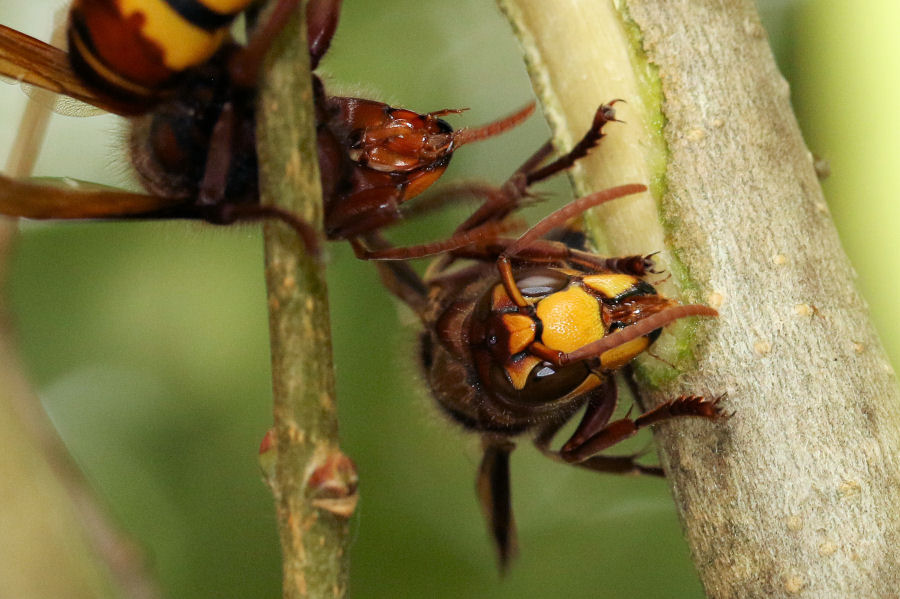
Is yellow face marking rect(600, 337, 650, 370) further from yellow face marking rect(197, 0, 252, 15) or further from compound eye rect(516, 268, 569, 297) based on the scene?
yellow face marking rect(197, 0, 252, 15)

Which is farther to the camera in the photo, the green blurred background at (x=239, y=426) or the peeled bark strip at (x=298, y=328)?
the green blurred background at (x=239, y=426)

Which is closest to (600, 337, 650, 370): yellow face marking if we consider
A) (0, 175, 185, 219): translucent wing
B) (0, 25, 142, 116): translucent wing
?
(0, 175, 185, 219): translucent wing

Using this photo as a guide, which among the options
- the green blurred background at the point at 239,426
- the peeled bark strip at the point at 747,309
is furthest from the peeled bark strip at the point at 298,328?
the green blurred background at the point at 239,426

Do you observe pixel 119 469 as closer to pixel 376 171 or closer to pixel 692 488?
pixel 376 171

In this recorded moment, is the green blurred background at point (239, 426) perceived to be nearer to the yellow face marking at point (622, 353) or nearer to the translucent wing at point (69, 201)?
the yellow face marking at point (622, 353)

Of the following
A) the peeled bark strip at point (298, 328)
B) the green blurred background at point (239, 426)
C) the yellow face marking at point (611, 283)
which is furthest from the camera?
the green blurred background at point (239, 426)

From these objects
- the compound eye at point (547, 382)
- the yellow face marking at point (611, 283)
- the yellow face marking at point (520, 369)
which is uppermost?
the yellow face marking at point (611, 283)

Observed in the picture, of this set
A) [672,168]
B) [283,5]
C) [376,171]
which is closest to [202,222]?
[376,171]
